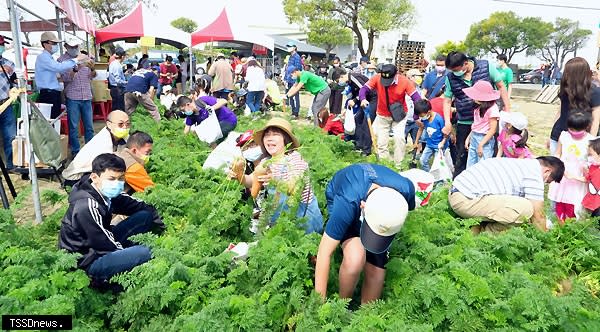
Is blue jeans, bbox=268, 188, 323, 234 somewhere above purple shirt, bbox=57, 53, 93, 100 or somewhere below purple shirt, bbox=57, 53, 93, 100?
below

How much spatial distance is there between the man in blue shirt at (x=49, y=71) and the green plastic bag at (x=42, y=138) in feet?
6.64

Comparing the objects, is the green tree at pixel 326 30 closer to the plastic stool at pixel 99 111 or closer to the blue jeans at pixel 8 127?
the plastic stool at pixel 99 111

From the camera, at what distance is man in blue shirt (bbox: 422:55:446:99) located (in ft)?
26.3

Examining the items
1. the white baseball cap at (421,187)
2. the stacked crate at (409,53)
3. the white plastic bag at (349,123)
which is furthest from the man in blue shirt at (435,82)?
the stacked crate at (409,53)

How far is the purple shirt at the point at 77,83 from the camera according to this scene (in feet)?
23.2

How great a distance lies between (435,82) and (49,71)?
630 centimetres

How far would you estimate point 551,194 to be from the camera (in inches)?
186

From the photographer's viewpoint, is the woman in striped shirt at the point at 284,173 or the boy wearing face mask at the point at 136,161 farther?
the boy wearing face mask at the point at 136,161

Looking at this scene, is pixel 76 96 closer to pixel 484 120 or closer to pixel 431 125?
pixel 431 125

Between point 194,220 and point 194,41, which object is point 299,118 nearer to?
point 194,41

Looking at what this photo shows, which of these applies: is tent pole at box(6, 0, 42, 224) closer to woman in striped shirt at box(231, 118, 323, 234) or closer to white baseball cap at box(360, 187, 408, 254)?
woman in striped shirt at box(231, 118, 323, 234)

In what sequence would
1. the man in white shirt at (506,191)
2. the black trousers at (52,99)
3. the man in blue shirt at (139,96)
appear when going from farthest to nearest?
1. the man in blue shirt at (139,96)
2. the black trousers at (52,99)
3. the man in white shirt at (506,191)

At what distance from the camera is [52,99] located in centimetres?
701

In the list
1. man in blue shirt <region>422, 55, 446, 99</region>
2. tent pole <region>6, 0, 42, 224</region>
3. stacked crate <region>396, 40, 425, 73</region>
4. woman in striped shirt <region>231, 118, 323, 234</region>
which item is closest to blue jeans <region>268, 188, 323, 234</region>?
woman in striped shirt <region>231, 118, 323, 234</region>
